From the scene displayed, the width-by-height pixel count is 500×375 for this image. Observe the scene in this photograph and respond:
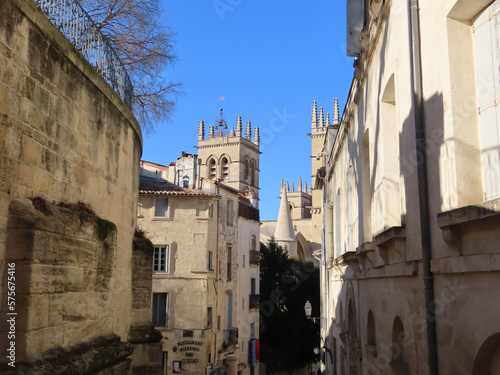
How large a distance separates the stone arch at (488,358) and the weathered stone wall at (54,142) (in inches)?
131

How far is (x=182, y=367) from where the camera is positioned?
81.3 ft

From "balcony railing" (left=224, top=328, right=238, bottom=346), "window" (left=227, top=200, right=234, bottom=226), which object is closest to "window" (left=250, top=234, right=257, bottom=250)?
"window" (left=227, top=200, right=234, bottom=226)

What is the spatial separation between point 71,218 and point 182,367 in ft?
69.3

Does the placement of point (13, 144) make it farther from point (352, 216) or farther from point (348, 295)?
point (348, 295)

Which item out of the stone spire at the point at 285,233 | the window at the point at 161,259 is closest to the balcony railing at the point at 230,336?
the window at the point at 161,259

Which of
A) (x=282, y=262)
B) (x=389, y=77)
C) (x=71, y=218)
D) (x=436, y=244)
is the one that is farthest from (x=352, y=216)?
(x=282, y=262)

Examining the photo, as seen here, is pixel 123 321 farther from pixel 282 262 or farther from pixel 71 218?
pixel 282 262

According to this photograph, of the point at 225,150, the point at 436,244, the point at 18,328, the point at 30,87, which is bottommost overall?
the point at 18,328

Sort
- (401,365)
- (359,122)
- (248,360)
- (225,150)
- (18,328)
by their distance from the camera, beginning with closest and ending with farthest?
(18,328), (401,365), (359,122), (248,360), (225,150)

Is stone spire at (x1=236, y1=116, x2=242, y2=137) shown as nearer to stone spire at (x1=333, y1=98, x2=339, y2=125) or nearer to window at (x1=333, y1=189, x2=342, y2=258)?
stone spire at (x1=333, y1=98, x2=339, y2=125)

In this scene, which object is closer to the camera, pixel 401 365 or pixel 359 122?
pixel 401 365

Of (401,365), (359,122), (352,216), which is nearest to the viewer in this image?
(401,365)

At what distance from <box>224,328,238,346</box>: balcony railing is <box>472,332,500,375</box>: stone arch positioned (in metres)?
25.3

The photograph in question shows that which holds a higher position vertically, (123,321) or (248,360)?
(123,321)
